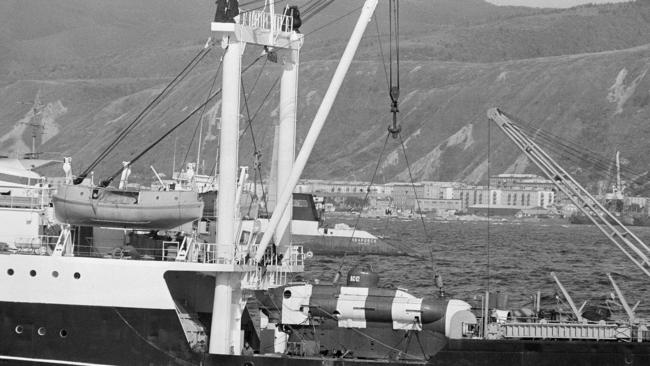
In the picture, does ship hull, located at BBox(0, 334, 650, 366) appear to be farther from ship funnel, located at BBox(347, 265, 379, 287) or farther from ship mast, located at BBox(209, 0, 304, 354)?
ship funnel, located at BBox(347, 265, 379, 287)

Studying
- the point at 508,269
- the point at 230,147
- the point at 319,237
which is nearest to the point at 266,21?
the point at 230,147

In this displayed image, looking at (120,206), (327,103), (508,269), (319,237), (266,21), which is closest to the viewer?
(327,103)

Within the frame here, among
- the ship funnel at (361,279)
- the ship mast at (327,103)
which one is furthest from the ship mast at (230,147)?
the ship funnel at (361,279)

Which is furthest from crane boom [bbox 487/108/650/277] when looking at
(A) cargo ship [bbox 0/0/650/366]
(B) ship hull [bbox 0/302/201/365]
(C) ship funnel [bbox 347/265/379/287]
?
(B) ship hull [bbox 0/302/201/365]

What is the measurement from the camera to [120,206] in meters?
25.6

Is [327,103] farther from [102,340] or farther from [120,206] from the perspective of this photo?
[102,340]

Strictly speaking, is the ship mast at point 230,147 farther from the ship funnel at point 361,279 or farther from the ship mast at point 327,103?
the ship funnel at point 361,279

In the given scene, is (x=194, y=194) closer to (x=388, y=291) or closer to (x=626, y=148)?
(x=388, y=291)

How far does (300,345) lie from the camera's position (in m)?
26.1

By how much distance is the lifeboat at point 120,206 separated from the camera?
83.9 ft

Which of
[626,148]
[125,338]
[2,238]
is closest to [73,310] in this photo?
[125,338]

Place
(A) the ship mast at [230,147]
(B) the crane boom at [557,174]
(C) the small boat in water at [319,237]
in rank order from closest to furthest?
(A) the ship mast at [230,147] → (B) the crane boom at [557,174] → (C) the small boat in water at [319,237]

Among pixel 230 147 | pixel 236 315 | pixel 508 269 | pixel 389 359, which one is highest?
pixel 508 269

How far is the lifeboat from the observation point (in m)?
25.6
